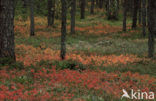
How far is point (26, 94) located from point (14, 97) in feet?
1.58

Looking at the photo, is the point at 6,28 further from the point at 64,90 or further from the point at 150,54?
the point at 150,54

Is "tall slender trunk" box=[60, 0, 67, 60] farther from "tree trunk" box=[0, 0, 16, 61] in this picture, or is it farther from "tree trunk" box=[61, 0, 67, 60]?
"tree trunk" box=[0, 0, 16, 61]

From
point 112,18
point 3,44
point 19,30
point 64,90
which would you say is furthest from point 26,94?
point 112,18

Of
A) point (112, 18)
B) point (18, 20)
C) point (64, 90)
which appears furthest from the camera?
point (112, 18)

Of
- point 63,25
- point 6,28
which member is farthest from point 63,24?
point 6,28

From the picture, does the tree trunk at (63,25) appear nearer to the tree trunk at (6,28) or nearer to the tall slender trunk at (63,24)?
the tall slender trunk at (63,24)

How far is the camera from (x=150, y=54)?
1514cm

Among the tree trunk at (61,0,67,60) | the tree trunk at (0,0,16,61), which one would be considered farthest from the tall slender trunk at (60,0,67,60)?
the tree trunk at (0,0,16,61)

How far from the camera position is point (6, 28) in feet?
34.6

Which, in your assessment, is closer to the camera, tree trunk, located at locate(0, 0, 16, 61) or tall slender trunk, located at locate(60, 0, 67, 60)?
tree trunk, located at locate(0, 0, 16, 61)

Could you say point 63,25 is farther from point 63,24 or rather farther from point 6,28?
point 6,28

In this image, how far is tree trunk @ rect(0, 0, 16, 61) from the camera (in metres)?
10.5

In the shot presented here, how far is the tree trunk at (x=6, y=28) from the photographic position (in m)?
10.5

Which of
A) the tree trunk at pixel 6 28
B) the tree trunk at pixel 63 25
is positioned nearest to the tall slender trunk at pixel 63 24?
the tree trunk at pixel 63 25
